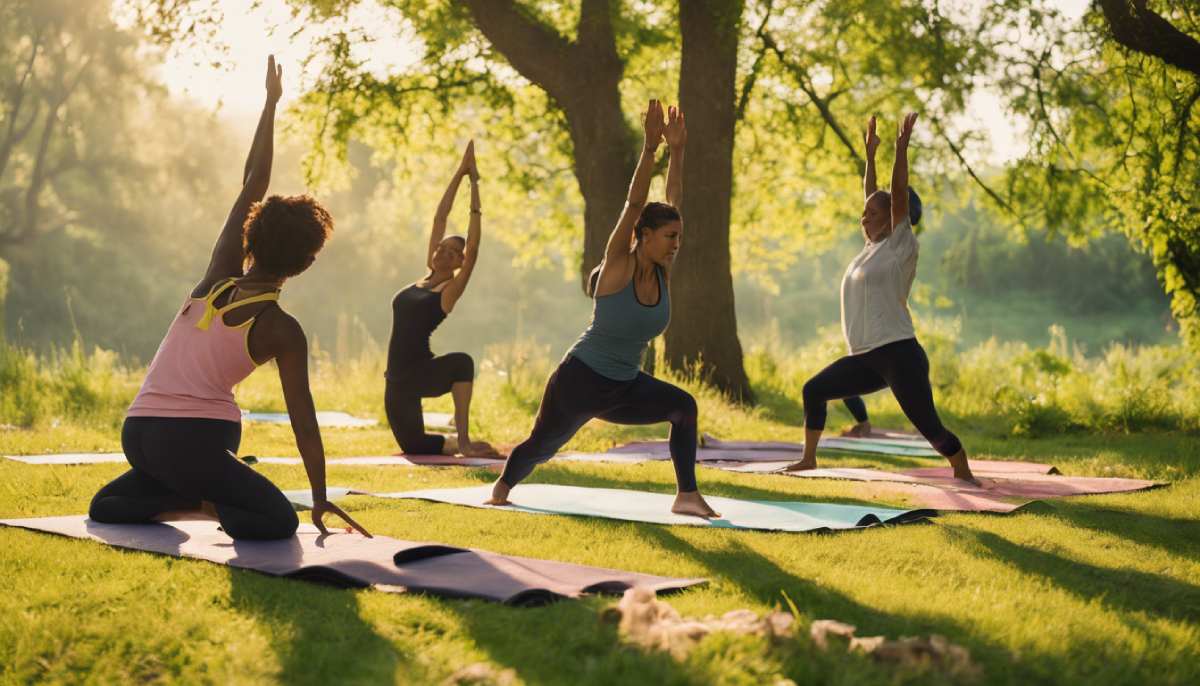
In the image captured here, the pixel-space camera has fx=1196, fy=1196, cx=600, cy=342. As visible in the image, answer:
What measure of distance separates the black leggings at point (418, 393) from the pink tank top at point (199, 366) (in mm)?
4032

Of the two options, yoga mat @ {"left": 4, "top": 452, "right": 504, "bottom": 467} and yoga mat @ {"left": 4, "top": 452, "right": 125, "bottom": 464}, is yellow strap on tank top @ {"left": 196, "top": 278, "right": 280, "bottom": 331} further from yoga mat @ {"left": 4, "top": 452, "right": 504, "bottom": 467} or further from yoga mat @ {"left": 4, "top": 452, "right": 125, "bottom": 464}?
yoga mat @ {"left": 4, "top": 452, "right": 125, "bottom": 464}

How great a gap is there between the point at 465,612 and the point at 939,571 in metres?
2.01

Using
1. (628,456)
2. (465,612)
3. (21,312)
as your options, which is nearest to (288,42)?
(628,456)

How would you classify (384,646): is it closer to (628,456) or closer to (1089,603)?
(1089,603)

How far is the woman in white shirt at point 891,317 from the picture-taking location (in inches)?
291

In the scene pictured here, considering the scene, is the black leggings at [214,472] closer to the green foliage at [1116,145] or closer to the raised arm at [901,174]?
the raised arm at [901,174]

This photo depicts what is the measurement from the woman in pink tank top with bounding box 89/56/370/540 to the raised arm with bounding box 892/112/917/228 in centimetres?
343

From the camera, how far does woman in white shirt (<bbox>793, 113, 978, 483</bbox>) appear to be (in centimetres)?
738

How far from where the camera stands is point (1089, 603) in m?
4.27

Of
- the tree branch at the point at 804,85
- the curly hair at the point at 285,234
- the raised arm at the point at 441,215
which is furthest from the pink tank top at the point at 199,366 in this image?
the tree branch at the point at 804,85

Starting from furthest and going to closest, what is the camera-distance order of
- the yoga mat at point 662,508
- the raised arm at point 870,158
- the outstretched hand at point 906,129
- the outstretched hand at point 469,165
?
the outstretched hand at point 469,165, the raised arm at point 870,158, the outstretched hand at point 906,129, the yoga mat at point 662,508

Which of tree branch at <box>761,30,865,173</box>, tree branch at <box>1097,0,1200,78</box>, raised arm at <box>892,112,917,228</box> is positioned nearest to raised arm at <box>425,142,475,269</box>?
raised arm at <box>892,112,917,228</box>

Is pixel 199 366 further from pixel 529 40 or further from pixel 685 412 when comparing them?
pixel 529 40

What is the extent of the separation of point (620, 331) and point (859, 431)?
6336 millimetres
